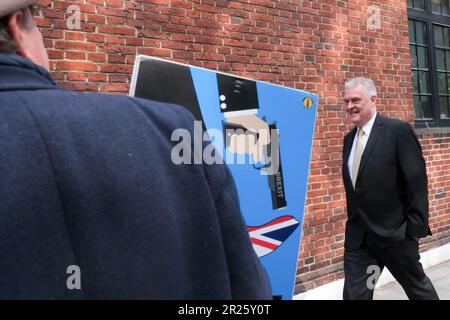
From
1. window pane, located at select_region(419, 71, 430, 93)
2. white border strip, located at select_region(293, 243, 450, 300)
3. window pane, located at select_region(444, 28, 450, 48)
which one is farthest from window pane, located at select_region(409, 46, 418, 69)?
white border strip, located at select_region(293, 243, 450, 300)

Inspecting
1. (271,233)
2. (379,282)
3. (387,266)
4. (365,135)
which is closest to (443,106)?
(379,282)

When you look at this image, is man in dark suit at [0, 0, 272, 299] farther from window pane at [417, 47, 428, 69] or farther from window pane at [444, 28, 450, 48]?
window pane at [444, 28, 450, 48]

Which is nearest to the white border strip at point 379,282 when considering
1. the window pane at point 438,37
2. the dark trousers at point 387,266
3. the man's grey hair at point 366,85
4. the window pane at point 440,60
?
the dark trousers at point 387,266

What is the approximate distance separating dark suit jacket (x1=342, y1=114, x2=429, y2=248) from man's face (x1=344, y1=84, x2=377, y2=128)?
0.15m

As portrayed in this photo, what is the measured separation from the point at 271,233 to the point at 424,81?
5.24 meters

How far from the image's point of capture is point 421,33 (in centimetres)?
660

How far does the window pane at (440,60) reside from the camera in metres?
6.86

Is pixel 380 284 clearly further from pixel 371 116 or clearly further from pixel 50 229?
pixel 50 229

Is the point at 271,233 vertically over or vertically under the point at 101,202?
under

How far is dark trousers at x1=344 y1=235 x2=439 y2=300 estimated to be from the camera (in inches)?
126

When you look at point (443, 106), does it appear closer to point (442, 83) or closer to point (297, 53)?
point (442, 83)

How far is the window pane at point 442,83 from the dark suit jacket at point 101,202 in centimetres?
679

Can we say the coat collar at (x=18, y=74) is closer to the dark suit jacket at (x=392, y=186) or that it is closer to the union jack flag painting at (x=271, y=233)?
the union jack flag painting at (x=271, y=233)

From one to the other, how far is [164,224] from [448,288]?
5.02 metres
